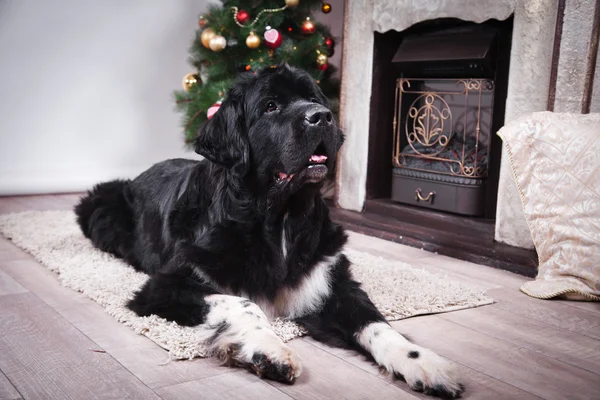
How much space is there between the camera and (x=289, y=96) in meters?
2.04

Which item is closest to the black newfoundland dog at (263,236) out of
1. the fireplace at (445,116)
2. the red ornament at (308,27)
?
the fireplace at (445,116)

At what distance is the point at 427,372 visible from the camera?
1623 mm

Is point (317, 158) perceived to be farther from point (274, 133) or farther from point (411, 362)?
point (411, 362)

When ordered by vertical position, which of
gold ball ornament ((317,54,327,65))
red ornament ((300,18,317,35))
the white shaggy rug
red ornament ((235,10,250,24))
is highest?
red ornament ((235,10,250,24))

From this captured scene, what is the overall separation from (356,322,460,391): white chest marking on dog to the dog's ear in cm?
67

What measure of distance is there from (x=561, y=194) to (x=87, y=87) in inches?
168

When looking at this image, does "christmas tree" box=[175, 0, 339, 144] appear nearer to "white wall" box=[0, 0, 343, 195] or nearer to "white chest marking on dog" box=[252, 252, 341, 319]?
"white wall" box=[0, 0, 343, 195]

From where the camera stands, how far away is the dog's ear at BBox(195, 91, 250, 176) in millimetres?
2008

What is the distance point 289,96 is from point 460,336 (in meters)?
1.02

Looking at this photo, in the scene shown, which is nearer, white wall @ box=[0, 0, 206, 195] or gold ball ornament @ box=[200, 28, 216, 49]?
gold ball ornament @ box=[200, 28, 216, 49]

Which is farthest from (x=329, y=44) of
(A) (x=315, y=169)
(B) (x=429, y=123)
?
(A) (x=315, y=169)

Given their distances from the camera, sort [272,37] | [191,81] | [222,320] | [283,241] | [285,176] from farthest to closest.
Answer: [191,81]
[272,37]
[283,241]
[285,176]
[222,320]

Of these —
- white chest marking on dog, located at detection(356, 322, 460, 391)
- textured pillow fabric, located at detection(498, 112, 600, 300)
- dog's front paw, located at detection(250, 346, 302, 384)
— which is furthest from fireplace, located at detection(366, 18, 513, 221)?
dog's front paw, located at detection(250, 346, 302, 384)

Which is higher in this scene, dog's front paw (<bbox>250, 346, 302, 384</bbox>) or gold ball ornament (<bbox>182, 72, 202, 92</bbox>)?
gold ball ornament (<bbox>182, 72, 202, 92</bbox>)
